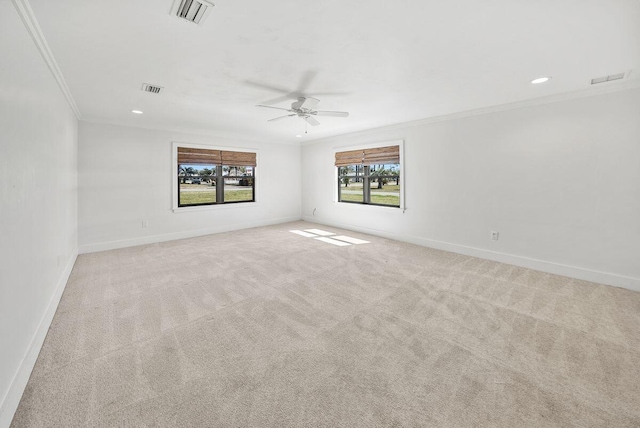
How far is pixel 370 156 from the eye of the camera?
5.88m

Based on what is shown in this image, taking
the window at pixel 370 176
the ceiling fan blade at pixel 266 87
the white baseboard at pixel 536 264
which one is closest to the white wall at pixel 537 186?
the white baseboard at pixel 536 264

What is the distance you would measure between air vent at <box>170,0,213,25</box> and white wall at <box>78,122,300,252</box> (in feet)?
13.5

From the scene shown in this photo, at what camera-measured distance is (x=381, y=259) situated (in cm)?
425

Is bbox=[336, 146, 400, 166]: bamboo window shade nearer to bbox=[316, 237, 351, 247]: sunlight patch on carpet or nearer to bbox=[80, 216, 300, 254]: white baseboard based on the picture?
bbox=[316, 237, 351, 247]: sunlight patch on carpet

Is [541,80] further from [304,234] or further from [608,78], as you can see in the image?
[304,234]

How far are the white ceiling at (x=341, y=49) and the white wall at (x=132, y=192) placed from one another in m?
1.22

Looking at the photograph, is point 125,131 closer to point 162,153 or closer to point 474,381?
point 162,153

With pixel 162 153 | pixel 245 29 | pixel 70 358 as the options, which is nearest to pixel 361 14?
pixel 245 29

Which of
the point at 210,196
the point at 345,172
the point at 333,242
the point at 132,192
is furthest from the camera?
the point at 345,172

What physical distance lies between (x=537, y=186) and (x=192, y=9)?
14.7 ft

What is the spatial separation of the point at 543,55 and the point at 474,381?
280 centimetres

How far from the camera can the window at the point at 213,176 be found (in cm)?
580

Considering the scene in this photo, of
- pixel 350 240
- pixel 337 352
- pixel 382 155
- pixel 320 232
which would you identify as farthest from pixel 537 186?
pixel 320 232

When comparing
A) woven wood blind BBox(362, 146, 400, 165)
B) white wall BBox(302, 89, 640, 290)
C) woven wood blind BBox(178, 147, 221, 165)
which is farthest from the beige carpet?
woven wood blind BBox(178, 147, 221, 165)
